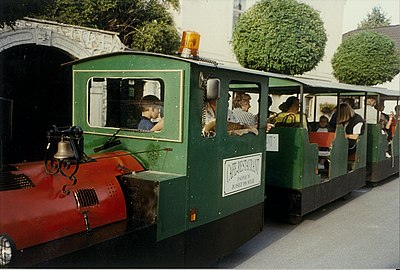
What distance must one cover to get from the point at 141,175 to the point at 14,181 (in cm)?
103

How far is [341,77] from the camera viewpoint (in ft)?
55.6

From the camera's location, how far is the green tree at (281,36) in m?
11.8

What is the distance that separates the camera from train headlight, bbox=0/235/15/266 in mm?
2516

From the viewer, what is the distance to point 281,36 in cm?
1181

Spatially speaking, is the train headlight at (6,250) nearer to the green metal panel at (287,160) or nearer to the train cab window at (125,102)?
the train cab window at (125,102)

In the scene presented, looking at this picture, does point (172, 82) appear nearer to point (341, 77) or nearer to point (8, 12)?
point (8, 12)

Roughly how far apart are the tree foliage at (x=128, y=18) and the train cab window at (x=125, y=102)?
5.04m

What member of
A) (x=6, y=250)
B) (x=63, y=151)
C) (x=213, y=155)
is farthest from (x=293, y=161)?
(x=6, y=250)

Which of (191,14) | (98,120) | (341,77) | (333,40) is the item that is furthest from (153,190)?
(333,40)

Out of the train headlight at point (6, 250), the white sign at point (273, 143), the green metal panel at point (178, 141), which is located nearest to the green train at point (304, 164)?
the white sign at point (273, 143)

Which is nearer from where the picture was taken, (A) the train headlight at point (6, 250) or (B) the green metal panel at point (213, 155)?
(A) the train headlight at point (6, 250)

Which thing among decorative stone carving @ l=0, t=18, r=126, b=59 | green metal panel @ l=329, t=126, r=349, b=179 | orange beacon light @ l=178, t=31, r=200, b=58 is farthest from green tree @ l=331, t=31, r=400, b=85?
orange beacon light @ l=178, t=31, r=200, b=58

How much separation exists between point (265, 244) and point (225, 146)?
6.64 feet

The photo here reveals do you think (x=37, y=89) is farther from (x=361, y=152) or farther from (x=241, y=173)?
(x=361, y=152)
